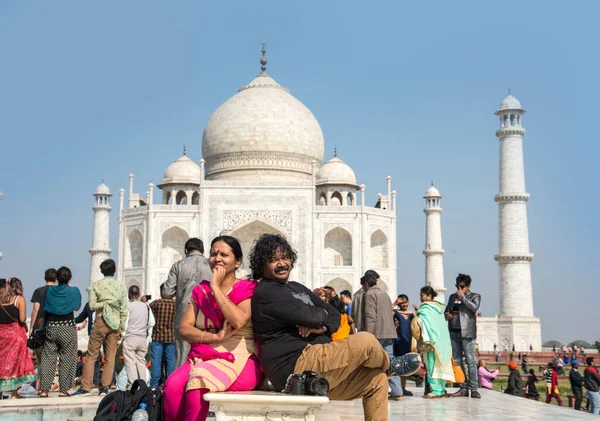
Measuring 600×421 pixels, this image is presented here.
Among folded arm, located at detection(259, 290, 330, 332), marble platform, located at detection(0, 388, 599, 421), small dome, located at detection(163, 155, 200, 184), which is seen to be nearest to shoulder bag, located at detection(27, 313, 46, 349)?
marble platform, located at detection(0, 388, 599, 421)

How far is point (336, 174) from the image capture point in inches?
1184

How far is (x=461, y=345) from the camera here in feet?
24.9

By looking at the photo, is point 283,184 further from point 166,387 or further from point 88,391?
point 166,387

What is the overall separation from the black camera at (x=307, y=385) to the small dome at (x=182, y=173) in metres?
27.1

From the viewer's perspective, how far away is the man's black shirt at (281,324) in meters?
3.42

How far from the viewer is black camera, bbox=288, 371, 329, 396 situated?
10.6 ft

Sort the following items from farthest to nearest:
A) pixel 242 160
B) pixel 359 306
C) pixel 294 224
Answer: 1. pixel 242 160
2. pixel 294 224
3. pixel 359 306

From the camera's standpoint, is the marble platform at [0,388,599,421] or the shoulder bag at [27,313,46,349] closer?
the marble platform at [0,388,599,421]

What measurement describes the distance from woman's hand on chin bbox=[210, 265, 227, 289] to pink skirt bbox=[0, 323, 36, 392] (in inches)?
142

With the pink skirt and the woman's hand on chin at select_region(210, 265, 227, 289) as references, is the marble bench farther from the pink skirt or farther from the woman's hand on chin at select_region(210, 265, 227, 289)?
the pink skirt

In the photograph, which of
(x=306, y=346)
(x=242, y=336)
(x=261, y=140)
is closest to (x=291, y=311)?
(x=306, y=346)

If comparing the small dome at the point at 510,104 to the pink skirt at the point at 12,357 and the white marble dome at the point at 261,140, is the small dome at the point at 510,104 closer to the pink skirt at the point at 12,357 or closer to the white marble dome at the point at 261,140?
the white marble dome at the point at 261,140

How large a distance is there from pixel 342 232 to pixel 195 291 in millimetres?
23995

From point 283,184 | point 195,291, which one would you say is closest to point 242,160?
point 283,184
